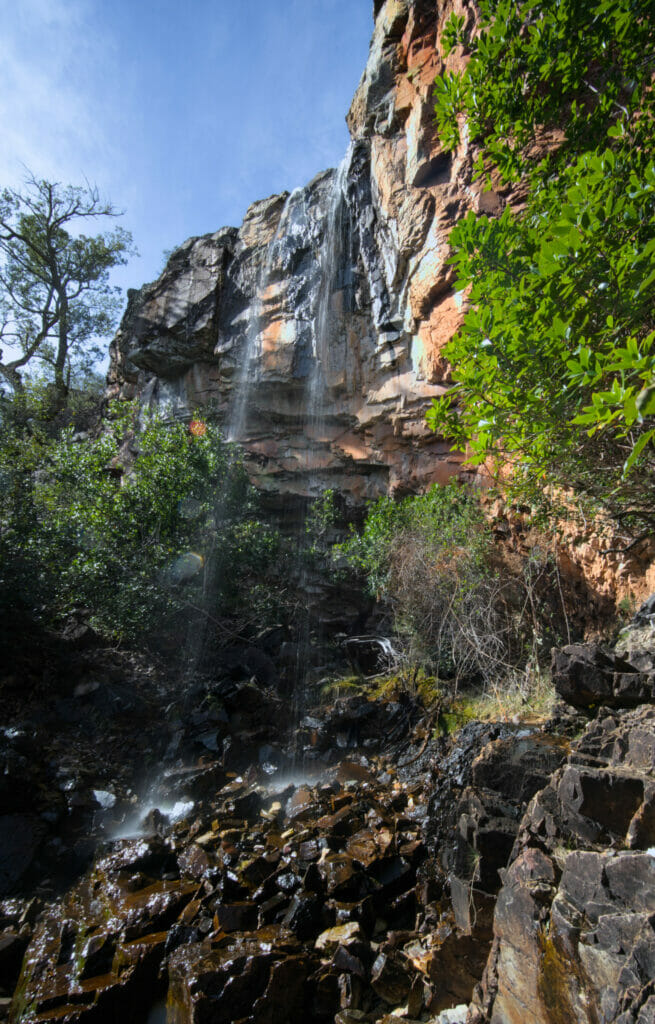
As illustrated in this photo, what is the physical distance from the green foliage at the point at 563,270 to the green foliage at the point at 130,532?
630cm

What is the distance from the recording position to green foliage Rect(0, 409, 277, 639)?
8.37 m

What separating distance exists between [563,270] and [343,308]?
30.4ft

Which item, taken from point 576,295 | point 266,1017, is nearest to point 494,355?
point 576,295

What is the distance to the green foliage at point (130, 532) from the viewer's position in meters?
8.37

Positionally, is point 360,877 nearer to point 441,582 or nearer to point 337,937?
point 337,937

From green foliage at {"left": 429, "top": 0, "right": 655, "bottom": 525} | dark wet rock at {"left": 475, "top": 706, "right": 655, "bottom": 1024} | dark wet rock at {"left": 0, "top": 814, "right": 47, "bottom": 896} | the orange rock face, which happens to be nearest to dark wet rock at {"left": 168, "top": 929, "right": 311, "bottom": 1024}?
dark wet rock at {"left": 475, "top": 706, "right": 655, "bottom": 1024}

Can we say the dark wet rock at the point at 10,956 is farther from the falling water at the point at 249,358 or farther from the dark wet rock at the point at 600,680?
the falling water at the point at 249,358

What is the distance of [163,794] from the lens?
6.34 meters

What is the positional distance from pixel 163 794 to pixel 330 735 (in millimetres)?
2355

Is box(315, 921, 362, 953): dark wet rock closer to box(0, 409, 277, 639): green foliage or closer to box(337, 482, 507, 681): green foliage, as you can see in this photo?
box(337, 482, 507, 681): green foliage

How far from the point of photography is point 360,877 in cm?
406

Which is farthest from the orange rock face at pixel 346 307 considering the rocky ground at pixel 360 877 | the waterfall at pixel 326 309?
the rocky ground at pixel 360 877

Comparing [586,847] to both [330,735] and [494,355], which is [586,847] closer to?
[494,355]

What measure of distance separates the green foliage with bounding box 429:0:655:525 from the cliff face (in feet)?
14.7
